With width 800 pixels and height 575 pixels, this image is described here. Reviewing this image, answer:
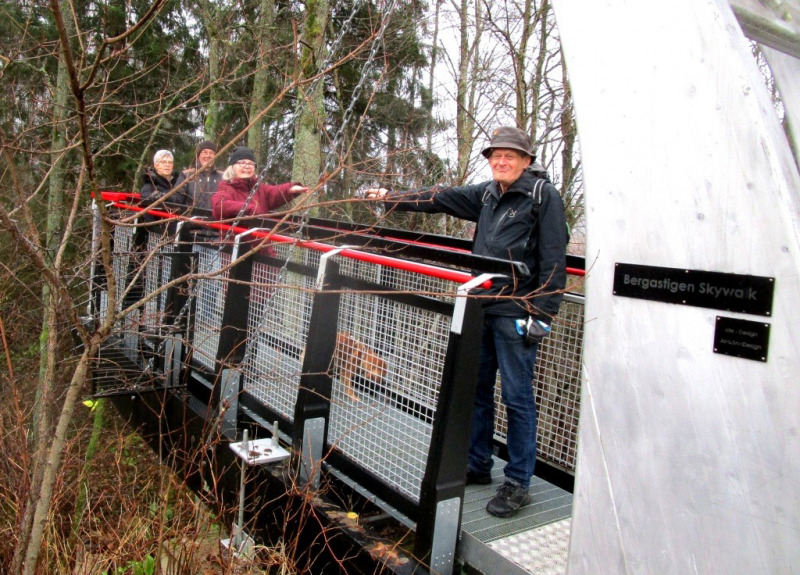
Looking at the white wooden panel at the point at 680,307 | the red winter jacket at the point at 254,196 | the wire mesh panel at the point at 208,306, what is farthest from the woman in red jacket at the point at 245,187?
the white wooden panel at the point at 680,307

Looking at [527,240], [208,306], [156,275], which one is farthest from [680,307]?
[156,275]

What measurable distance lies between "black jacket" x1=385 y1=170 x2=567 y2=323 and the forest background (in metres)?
0.56

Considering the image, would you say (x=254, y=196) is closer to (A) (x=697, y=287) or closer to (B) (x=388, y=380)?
(B) (x=388, y=380)

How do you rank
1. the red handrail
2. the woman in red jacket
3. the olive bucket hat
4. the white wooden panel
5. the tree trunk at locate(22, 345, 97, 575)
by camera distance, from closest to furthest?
1. the white wooden panel
2. the red handrail
3. the olive bucket hat
4. the tree trunk at locate(22, 345, 97, 575)
5. the woman in red jacket

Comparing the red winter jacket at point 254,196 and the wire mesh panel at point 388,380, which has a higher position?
the red winter jacket at point 254,196

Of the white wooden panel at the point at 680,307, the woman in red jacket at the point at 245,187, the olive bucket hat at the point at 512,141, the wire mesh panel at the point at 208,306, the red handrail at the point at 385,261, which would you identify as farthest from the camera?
the woman in red jacket at the point at 245,187

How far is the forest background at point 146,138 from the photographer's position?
3514 millimetres

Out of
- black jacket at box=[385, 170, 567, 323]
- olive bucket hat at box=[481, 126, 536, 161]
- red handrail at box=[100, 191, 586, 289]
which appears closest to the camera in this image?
red handrail at box=[100, 191, 586, 289]

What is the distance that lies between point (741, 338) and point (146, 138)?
14.3 metres

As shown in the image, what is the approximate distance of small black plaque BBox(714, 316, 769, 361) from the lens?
1.54m

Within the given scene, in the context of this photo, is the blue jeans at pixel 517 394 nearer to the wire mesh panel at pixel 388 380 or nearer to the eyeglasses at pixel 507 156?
the wire mesh panel at pixel 388 380

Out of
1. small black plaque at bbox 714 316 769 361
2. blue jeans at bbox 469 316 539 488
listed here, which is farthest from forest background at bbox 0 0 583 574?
small black plaque at bbox 714 316 769 361

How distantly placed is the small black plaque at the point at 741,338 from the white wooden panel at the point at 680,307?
0.05 feet

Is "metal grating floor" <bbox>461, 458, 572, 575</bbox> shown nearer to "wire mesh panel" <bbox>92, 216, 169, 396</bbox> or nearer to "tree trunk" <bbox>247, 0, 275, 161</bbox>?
"wire mesh panel" <bbox>92, 216, 169, 396</bbox>
